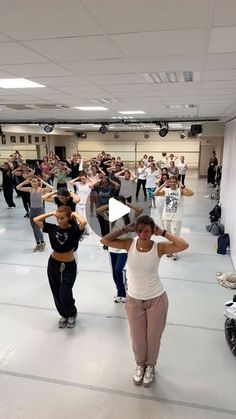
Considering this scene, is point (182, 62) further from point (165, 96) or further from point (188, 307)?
point (188, 307)

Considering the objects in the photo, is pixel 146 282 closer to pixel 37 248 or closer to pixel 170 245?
pixel 170 245

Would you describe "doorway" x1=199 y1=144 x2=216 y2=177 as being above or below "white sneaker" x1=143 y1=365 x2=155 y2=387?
above

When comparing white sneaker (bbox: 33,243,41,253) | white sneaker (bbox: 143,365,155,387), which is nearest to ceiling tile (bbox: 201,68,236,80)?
white sneaker (bbox: 143,365,155,387)

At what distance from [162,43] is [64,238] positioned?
1997 mm

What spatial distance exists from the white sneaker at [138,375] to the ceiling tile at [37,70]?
2880 millimetres

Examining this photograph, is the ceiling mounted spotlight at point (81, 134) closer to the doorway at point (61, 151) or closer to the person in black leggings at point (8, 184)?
the doorway at point (61, 151)

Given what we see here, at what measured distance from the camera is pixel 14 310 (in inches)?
156

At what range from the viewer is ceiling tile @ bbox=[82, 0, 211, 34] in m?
1.63

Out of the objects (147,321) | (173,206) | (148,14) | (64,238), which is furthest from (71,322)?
(148,14)

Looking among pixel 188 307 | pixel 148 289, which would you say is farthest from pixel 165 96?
pixel 148 289

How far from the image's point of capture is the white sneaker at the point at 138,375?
2.74 meters

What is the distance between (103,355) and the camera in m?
3.12

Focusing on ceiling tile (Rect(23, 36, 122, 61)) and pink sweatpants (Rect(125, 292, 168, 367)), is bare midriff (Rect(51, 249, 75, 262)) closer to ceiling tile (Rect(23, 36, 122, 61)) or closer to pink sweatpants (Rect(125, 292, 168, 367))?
pink sweatpants (Rect(125, 292, 168, 367))

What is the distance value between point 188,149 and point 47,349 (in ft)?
62.9
